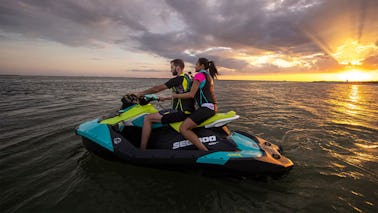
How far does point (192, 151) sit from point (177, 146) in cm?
45

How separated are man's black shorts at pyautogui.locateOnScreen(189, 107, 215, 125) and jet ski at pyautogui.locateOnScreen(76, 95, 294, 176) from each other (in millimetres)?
174

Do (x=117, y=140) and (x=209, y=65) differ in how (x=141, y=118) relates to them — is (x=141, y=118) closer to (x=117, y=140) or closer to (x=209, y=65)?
(x=117, y=140)

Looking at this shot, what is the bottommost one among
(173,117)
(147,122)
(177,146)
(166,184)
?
(166,184)

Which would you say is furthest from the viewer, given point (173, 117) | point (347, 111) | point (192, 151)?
point (347, 111)

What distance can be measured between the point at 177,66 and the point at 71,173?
2.97 metres

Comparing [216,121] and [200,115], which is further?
[216,121]

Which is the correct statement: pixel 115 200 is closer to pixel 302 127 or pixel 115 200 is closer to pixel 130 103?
pixel 130 103

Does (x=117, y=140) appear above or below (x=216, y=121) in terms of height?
below

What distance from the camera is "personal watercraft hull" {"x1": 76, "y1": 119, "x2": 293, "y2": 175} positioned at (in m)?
3.33

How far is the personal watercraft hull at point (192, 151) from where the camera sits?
3330mm

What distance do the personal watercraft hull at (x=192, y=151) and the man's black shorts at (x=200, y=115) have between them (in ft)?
1.14

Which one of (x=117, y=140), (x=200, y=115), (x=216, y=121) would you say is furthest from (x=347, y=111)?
(x=117, y=140)

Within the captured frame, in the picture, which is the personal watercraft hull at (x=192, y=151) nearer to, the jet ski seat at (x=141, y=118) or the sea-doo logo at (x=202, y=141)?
the sea-doo logo at (x=202, y=141)

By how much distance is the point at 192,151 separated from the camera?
11.2ft
